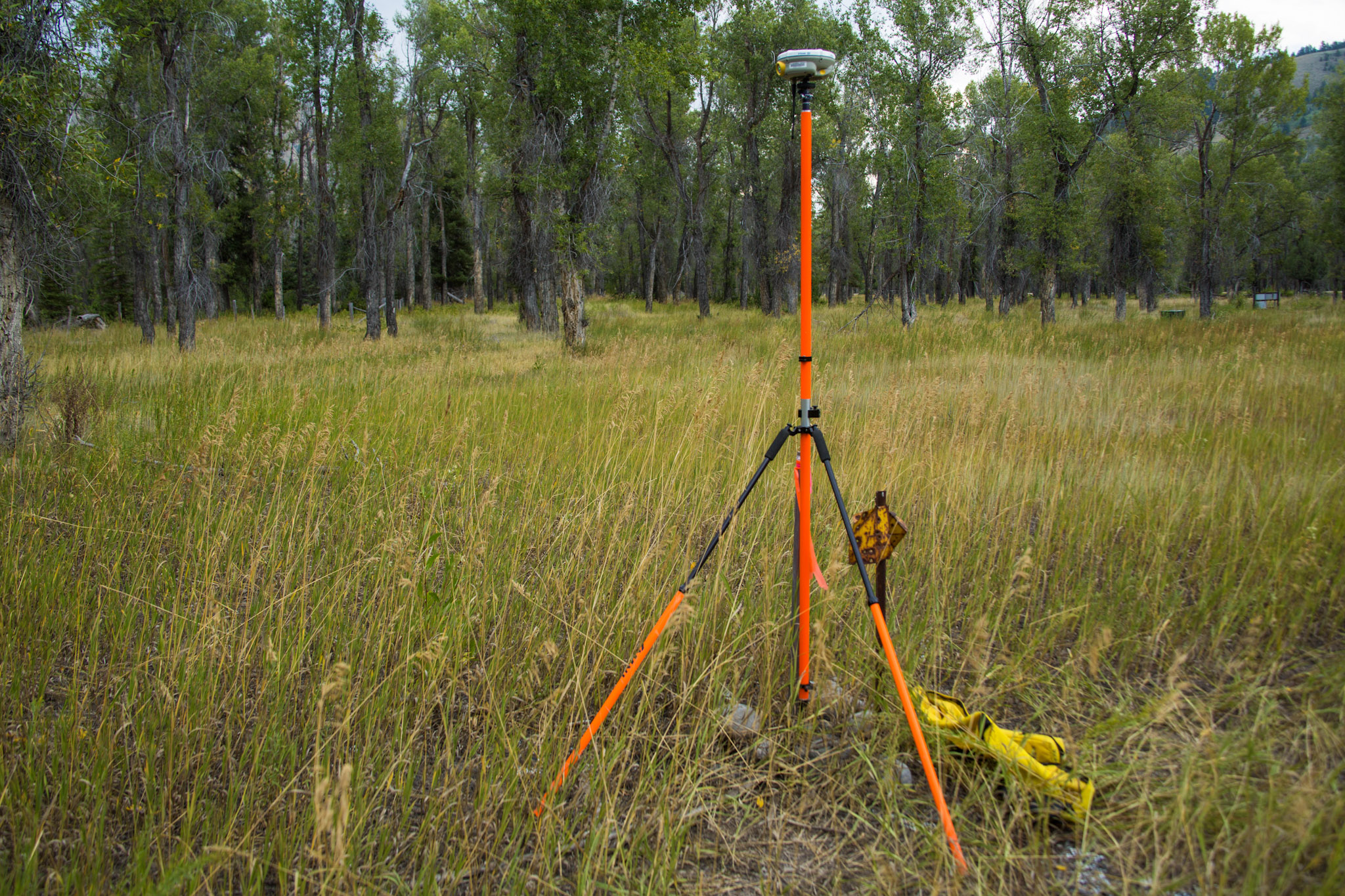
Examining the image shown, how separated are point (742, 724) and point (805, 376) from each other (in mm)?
1143

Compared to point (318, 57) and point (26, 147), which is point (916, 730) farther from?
point (318, 57)

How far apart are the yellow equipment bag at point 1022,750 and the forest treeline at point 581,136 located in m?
6.49

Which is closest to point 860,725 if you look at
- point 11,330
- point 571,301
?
point 11,330

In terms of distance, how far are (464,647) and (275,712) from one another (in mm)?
621

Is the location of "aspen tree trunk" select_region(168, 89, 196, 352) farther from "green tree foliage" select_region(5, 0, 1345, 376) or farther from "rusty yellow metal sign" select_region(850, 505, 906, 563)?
"rusty yellow metal sign" select_region(850, 505, 906, 563)

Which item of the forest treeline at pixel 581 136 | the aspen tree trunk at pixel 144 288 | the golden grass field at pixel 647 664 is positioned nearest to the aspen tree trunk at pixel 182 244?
the forest treeline at pixel 581 136

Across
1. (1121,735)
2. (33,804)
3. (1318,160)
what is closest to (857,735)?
(1121,735)

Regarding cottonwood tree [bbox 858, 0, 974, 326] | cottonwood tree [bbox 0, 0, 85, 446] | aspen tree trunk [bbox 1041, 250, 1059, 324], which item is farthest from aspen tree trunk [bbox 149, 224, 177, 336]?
aspen tree trunk [bbox 1041, 250, 1059, 324]

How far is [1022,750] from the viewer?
1.88 metres

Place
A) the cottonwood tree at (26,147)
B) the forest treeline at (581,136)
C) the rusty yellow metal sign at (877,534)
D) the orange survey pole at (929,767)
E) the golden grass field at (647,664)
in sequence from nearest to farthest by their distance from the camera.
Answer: the orange survey pole at (929,767) → the golden grass field at (647,664) → the rusty yellow metal sign at (877,534) → the cottonwood tree at (26,147) → the forest treeline at (581,136)

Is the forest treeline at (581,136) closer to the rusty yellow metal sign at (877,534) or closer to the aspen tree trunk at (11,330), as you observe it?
the aspen tree trunk at (11,330)

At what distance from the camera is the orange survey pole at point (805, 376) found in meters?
1.85

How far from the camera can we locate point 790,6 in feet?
70.1

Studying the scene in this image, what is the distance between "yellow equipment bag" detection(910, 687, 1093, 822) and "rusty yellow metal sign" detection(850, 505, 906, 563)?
1.59 feet
